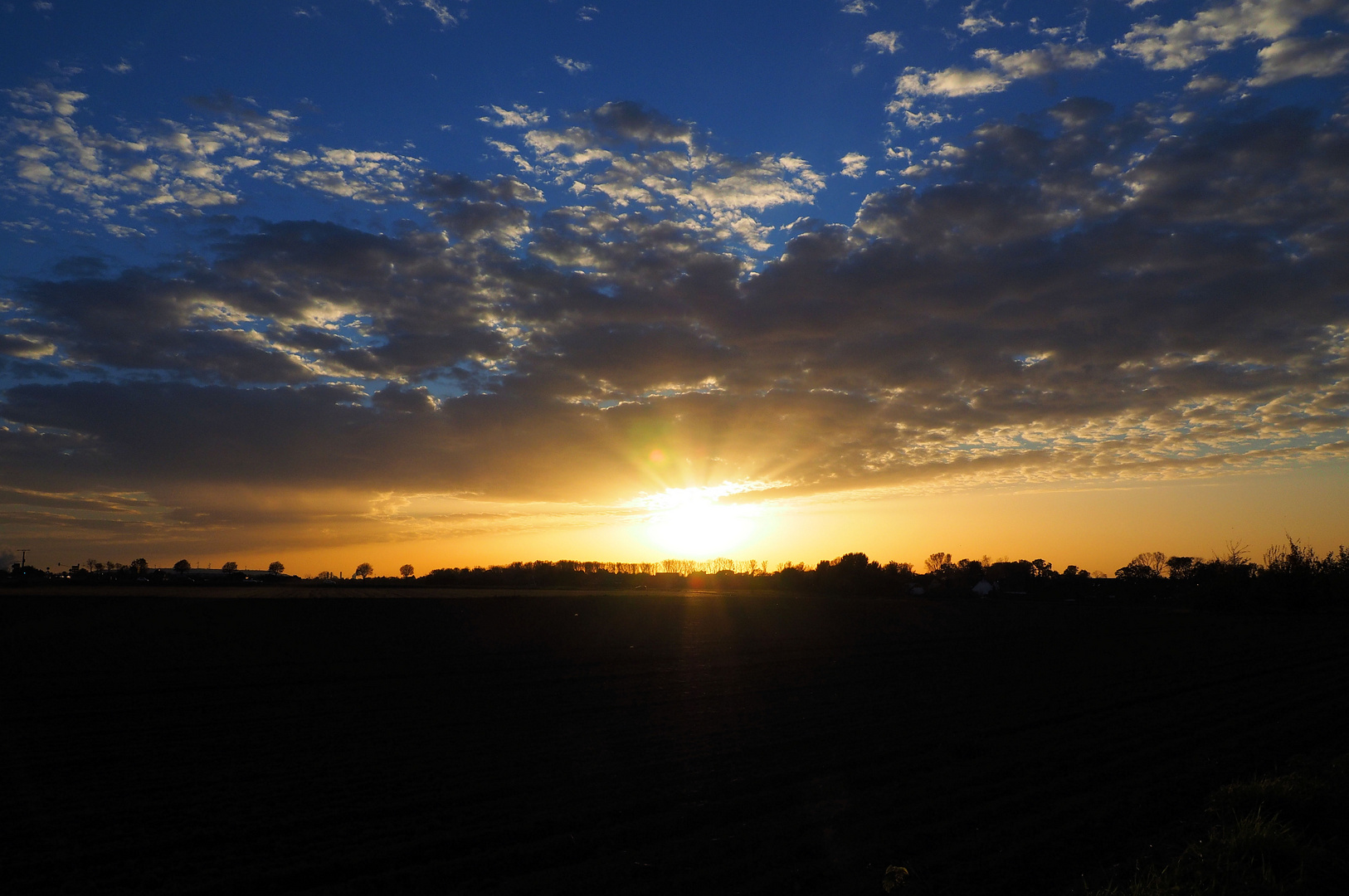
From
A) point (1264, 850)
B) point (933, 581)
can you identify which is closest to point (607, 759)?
point (1264, 850)

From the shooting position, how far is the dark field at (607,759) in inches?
343

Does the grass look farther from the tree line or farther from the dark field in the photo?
the tree line

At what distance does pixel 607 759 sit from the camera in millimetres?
14102

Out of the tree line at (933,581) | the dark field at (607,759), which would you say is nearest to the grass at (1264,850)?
the dark field at (607,759)

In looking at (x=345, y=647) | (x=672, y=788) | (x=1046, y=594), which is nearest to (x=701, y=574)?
(x=1046, y=594)

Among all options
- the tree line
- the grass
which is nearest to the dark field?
the grass

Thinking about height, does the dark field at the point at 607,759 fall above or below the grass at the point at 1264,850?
below

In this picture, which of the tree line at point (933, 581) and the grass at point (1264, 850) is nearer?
the grass at point (1264, 850)

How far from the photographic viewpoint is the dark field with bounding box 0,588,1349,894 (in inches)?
343

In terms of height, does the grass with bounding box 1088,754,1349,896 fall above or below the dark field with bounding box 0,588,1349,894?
above

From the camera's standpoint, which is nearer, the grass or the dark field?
the grass

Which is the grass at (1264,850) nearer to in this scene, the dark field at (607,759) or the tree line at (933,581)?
the dark field at (607,759)

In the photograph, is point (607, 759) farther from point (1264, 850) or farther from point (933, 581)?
point (933, 581)

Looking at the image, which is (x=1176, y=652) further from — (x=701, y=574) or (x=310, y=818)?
(x=701, y=574)
